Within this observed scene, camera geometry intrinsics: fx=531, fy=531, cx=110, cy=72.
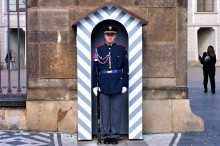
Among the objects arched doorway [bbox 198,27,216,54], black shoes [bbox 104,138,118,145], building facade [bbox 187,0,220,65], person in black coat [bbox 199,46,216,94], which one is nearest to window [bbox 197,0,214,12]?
building facade [bbox 187,0,220,65]

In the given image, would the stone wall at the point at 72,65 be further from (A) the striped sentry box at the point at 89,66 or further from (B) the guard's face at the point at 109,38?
(B) the guard's face at the point at 109,38

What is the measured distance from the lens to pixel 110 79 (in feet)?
29.2

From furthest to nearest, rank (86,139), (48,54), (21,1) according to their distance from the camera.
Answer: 1. (21,1)
2. (48,54)
3. (86,139)

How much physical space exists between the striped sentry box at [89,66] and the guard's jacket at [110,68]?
12.0 inches

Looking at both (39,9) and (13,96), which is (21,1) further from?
(13,96)

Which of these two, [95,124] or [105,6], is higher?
[105,6]

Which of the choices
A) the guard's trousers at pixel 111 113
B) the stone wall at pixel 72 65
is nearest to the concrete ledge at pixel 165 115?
the stone wall at pixel 72 65

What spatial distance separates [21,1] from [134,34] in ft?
9.43

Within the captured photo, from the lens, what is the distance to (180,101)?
32.3 feet

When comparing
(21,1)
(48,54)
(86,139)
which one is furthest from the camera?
(21,1)

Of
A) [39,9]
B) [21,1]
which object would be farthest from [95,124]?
[21,1]

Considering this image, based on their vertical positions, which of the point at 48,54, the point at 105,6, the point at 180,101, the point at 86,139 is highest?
the point at 105,6

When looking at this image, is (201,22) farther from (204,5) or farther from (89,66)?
(89,66)

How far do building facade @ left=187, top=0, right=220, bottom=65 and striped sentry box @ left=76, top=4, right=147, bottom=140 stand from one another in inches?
1371
